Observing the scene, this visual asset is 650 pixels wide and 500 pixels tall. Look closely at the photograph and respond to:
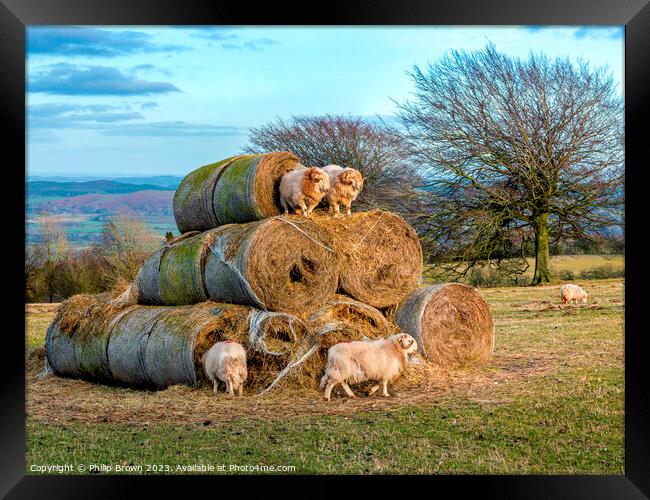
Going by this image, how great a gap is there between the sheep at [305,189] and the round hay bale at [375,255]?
0.76ft

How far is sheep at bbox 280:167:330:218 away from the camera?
35.1ft

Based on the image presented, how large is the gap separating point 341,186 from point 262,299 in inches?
77.6

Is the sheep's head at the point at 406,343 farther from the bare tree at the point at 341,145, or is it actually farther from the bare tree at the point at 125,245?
the bare tree at the point at 341,145

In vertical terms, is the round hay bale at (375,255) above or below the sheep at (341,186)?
below

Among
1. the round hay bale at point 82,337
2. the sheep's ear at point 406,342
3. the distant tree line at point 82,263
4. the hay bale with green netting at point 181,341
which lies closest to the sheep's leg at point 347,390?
the hay bale with green netting at point 181,341

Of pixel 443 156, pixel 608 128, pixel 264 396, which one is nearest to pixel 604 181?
pixel 608 128

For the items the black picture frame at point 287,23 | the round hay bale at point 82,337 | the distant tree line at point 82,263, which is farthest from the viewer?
the distant tree line at point 82,263

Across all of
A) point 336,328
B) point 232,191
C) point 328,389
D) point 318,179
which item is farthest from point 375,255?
point 328,389

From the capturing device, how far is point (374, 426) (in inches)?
315

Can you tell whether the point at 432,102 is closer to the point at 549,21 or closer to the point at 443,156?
the point at 443,156

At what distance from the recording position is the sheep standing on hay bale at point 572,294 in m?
17.9

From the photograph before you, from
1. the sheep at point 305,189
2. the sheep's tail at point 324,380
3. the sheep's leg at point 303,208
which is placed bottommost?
the sheep's tail at point 324,380

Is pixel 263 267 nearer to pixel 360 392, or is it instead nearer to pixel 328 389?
pixel 328 389
